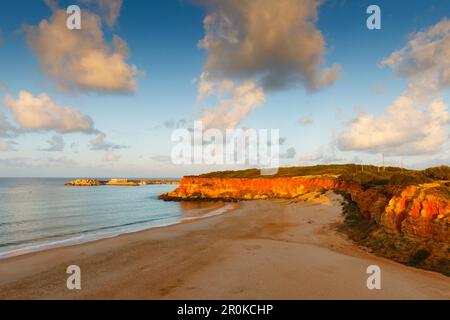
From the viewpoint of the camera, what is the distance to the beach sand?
34.0ft

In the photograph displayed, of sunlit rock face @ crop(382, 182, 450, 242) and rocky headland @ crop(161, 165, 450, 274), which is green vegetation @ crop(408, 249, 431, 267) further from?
sunlit rock face @ crop(382, 182, 450, 242)

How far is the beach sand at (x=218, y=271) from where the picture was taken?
408 inches

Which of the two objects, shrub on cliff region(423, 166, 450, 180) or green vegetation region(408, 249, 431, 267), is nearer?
green vegetation region(408, 249, 431, 267)

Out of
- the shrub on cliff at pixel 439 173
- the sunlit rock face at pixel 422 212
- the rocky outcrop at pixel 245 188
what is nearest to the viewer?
the sunlit rock face at pixel 422 212

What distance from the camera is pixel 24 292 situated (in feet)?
37.8

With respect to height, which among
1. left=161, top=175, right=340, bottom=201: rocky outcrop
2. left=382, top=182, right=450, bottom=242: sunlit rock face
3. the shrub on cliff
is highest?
the shrub on cliff

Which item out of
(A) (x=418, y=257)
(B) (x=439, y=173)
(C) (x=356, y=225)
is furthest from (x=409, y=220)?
(B) (x=439, y=173)

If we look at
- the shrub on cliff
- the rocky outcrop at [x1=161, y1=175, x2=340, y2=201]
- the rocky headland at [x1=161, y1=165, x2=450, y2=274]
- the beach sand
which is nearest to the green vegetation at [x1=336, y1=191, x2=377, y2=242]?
the rocky headland at [x1=161, y1=165, x2=450, y2=274]

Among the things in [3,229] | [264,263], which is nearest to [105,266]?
[264,263]

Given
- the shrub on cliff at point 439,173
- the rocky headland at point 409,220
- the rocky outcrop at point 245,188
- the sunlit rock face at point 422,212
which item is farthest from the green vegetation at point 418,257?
the rocky outcrop at point 245,188

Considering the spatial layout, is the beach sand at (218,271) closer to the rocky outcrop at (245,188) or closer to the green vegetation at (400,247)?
the green vegetation at (400,247)

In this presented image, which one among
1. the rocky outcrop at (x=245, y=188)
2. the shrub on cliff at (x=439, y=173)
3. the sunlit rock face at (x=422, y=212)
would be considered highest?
the shrub on cliff at (x=439, y=173)

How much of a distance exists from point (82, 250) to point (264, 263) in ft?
43.9
